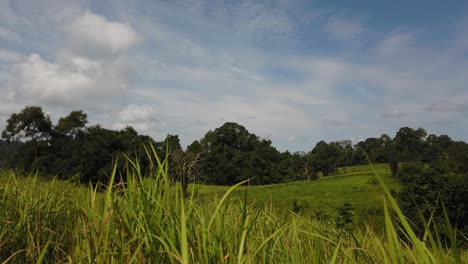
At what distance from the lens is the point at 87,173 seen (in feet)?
181

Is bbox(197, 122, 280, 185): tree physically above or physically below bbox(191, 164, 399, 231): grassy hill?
above

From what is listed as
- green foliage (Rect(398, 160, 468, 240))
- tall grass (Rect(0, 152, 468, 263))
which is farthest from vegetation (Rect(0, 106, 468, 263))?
green foliage (Rect(398, 160, 468, 240))

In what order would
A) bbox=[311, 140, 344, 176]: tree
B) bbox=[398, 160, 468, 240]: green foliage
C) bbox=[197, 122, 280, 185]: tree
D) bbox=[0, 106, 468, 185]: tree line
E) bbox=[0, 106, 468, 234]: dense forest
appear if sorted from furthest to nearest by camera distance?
bbox=[311, 140, 344, 176]: tree, bbox=[197, 122, 280, 185]: tree, bbox=[0, 106, 468, 185]: tree line, bbox=[398, 160, 468, 240]: green foliage, bbox=[0, 106, 468, 234]: dense forest

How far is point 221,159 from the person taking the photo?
108 metres

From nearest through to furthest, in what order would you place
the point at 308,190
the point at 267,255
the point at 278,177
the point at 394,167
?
the point at 267,255 → the point at 308,190 → the point at 394,167 → the point at 278,177

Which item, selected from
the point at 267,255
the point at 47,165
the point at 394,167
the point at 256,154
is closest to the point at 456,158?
the point at 394,167

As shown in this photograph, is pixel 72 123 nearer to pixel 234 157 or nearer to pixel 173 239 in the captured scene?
pixel 234 157

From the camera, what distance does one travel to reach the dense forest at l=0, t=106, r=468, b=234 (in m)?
7.46

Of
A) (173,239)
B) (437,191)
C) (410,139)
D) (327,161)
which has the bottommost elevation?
(437,191)

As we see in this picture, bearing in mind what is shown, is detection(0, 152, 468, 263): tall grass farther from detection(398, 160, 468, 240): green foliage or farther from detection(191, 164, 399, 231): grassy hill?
detection(191, 164, 399, 231): grassy hill

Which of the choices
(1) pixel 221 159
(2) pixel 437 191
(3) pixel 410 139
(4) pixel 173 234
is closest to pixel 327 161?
(1) pixel 221 159

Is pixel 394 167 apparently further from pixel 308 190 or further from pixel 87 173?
pixel 87 173

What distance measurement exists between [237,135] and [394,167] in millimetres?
53195

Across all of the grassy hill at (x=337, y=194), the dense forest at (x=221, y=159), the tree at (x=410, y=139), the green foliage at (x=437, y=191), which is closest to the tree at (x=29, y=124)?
the dense forest at (x=221, y=159)
